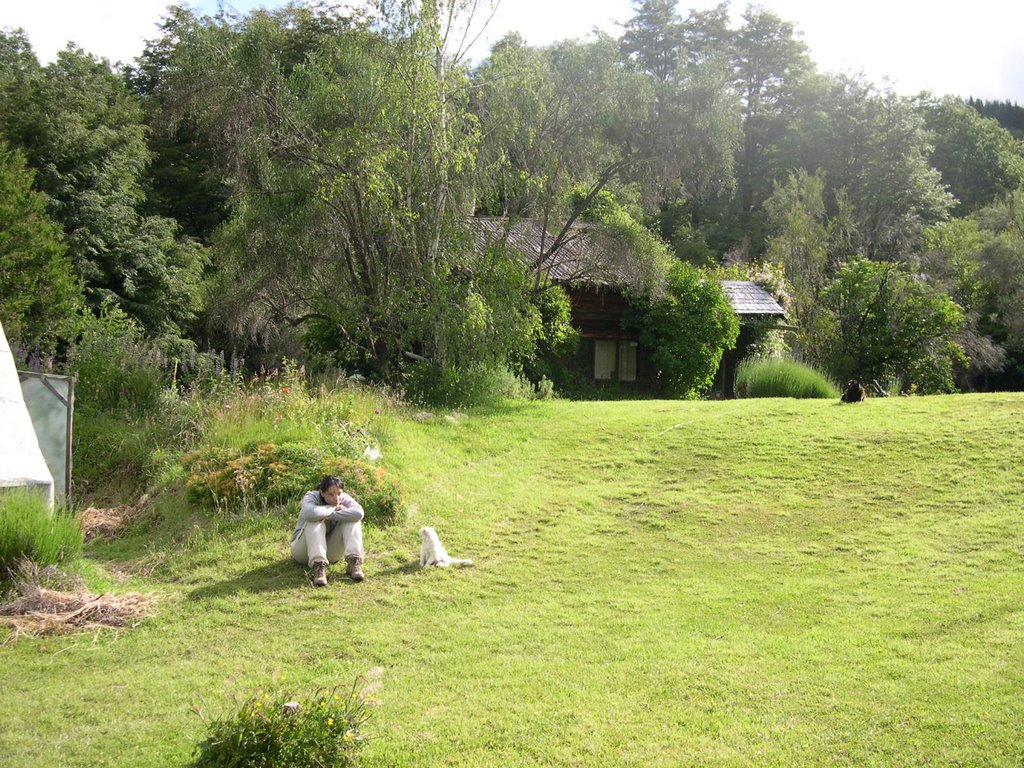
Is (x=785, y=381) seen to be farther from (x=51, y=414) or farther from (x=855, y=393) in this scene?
(x=51, y=414)

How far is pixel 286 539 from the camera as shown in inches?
363

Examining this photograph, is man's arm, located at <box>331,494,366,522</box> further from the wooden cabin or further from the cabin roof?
the cabin roof

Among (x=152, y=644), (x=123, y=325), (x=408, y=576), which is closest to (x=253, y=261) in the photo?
(x=123, y=325)

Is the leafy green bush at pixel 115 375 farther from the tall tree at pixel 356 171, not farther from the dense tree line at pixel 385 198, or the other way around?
the tall tree at pixel 356 171

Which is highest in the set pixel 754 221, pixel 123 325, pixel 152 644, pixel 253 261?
pixel 754 221

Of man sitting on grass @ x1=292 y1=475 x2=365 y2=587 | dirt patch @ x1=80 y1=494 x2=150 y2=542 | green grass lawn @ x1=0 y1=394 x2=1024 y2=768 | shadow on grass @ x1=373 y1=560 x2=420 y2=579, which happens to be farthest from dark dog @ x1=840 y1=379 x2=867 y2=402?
dirt patch @ x1=80 y1=494 x2=150 y2=542

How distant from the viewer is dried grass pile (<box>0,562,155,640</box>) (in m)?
6.74

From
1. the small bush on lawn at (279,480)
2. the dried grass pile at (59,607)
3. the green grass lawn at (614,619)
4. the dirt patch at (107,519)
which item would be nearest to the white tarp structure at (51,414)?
the dirt patch at (107,519)

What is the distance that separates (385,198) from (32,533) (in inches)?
371

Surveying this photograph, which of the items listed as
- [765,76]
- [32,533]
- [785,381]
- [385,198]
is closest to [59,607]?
[32,533]

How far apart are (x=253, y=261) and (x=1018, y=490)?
42.4 feet

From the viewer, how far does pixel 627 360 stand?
2553 cm

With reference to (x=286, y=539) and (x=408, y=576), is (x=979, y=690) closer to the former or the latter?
(x=408, y=576)

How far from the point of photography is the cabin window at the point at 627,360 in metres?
25.4
